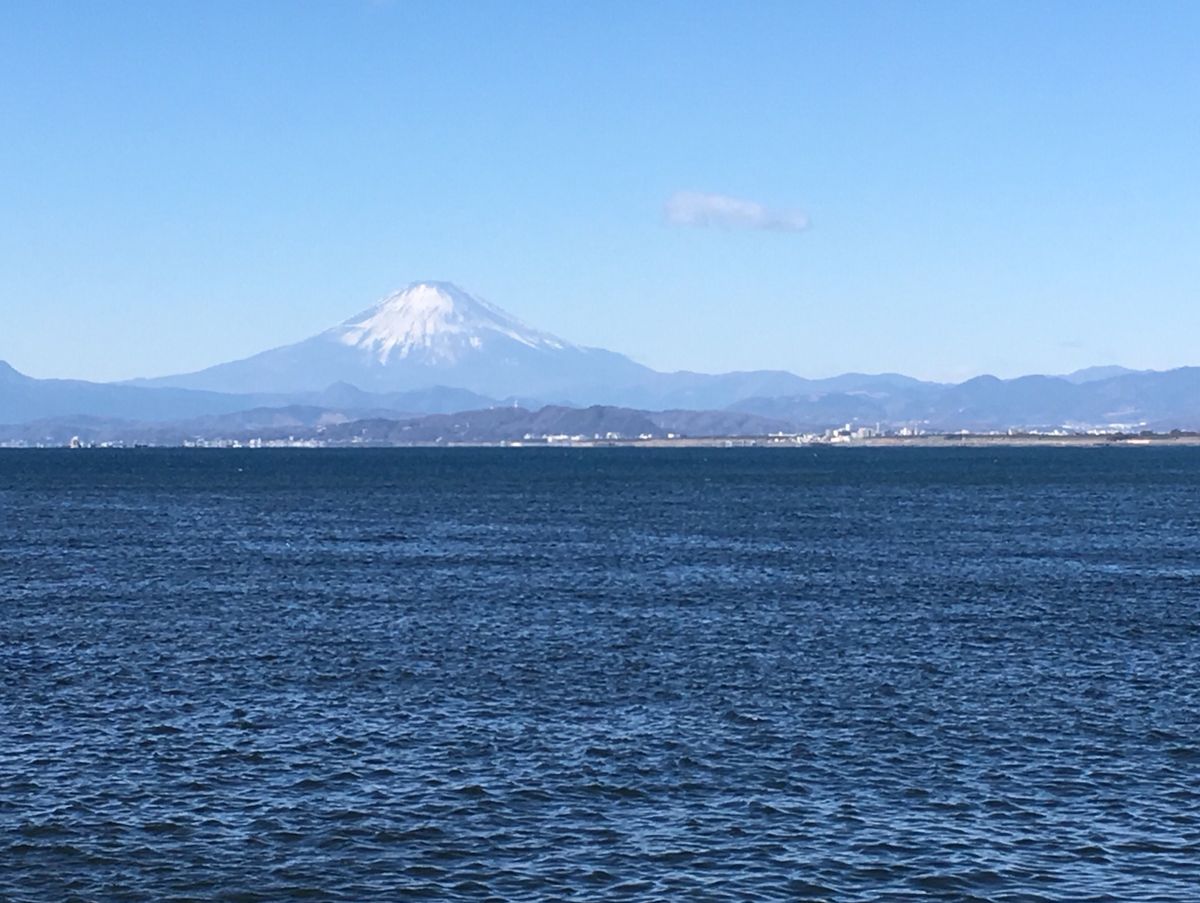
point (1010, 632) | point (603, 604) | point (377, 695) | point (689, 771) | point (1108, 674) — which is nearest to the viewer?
point (689, 771)

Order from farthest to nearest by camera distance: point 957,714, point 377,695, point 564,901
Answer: point 377,695 < point 957,714 < point 564,901

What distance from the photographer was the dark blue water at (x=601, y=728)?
2773 cm

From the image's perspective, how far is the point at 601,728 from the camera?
3809cm

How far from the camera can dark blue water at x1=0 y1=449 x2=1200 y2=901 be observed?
2773cm

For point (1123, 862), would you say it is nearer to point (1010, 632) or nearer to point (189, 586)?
point (1010, 632)

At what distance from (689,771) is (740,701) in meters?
7.84

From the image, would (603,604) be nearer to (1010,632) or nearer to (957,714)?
(1010,632)

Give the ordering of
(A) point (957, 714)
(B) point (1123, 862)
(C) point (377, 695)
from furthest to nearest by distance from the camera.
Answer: (C) point (377, 695) → (A) point (957, 714) → (B) point (1123, 862)

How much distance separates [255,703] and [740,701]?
12871 millimetres

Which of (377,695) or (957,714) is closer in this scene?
(957,714)

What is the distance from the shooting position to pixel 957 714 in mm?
39750

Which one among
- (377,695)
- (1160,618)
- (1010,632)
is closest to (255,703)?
(377,695)

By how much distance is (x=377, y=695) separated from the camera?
42344mm

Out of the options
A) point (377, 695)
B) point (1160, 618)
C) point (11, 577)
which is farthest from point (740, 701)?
point (11, 577)
